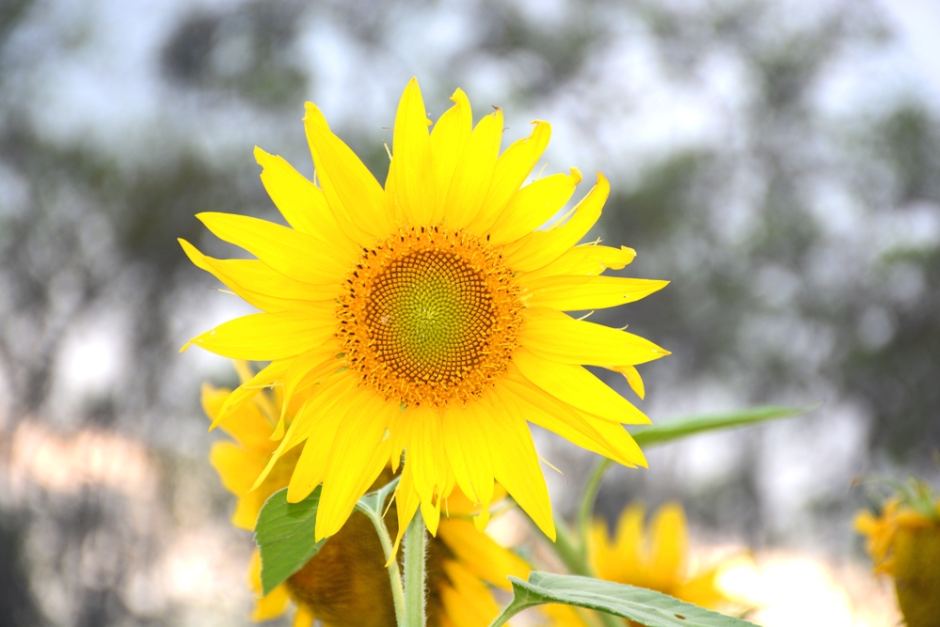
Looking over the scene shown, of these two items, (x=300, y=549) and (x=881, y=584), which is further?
(x=881, y=584)

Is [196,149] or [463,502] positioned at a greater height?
[196,149]

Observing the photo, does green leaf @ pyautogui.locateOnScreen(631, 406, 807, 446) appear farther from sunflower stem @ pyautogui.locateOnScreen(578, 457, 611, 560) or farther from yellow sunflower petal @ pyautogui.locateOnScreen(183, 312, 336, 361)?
yellow sunflower petal @ pyautogui.locateOnScreen(183, 312, 336, 361)

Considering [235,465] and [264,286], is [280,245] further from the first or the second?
[235,465]

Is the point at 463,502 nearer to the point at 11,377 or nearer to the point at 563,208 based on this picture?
the point at 563,208

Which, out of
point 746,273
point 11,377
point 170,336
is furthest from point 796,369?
point 11,377

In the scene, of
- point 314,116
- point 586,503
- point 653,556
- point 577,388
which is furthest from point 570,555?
point 653,556

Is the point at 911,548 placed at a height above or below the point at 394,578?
above

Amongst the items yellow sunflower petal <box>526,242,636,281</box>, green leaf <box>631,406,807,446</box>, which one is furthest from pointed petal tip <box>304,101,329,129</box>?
green leaf <box>631,406,807,446</box>

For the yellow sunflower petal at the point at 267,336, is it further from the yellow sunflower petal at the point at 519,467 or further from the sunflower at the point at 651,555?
the sunflower at the point at 651,555
